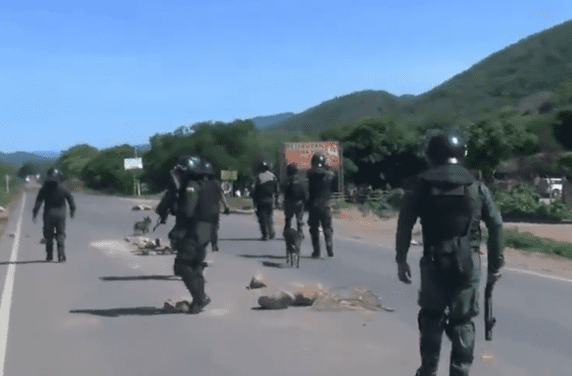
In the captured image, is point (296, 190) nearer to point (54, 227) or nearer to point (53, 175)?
point (53, 175)

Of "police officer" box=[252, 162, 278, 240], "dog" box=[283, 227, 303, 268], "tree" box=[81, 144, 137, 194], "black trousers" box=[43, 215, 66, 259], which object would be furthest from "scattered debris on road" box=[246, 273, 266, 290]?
"tree" box=[81, 144, 137, 194]

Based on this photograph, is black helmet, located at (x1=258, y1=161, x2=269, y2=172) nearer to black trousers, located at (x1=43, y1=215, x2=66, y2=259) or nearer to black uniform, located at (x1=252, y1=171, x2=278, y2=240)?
black uniform, located at (x1=252, y1=171, x2=278, y2=240)

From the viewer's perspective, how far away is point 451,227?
4973 mm

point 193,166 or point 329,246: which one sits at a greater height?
point 193,166

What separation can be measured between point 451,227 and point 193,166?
13.9ft

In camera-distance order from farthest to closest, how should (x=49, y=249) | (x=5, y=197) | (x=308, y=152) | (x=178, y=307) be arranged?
(x=5, y=197)
(x=308, y=152)
(x=49, y=249)
(x=178, y=307)

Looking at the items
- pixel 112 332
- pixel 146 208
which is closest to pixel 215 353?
pixel 112 332

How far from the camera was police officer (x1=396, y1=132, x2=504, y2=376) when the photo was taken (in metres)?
4.97

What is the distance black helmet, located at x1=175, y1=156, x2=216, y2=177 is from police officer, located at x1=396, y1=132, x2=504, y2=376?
3.97 metres

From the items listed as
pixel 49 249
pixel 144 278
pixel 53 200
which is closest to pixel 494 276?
pixel 144 278

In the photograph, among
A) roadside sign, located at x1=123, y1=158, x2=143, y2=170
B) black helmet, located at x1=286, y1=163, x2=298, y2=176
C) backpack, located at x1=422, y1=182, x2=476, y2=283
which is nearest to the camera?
backpack, located at x1=422, y1=182, x2=476, y2=283

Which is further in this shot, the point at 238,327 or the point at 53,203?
the point at 53,203

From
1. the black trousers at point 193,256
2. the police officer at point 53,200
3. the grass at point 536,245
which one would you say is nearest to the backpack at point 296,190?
the police officer at point 53,200

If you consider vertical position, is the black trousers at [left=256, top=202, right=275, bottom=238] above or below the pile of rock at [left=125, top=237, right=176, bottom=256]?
above
